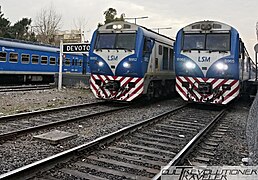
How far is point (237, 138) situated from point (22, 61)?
16.0 m

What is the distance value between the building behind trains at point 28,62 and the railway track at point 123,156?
1342 centimetres

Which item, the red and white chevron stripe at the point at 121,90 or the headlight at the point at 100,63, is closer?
the red and white chevron stripe at the point at 121,90

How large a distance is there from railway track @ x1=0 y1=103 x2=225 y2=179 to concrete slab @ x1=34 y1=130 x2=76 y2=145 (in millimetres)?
737

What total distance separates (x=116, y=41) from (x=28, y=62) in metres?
10.6

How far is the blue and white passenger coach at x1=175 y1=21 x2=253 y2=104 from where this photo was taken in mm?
10641

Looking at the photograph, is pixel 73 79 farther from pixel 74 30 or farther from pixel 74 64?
pixel 74 30

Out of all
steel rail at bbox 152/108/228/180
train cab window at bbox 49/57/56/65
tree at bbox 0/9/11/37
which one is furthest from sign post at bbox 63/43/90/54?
tree at bbox 0/9/11/37

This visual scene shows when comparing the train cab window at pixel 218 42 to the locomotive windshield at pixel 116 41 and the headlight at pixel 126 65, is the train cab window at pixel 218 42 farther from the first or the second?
the headlight at pixel 126 65

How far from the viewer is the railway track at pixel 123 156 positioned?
4.20 metres

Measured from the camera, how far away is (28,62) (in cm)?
2006

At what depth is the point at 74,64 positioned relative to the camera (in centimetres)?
2528

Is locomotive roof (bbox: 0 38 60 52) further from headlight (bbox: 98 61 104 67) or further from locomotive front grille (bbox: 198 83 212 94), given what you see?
locomotive front grille (bbox: 198 83 212 94)

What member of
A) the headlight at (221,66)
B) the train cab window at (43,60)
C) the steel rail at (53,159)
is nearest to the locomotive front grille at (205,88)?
the headlight at (221,66)

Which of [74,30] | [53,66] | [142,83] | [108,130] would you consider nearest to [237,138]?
[108,130]
